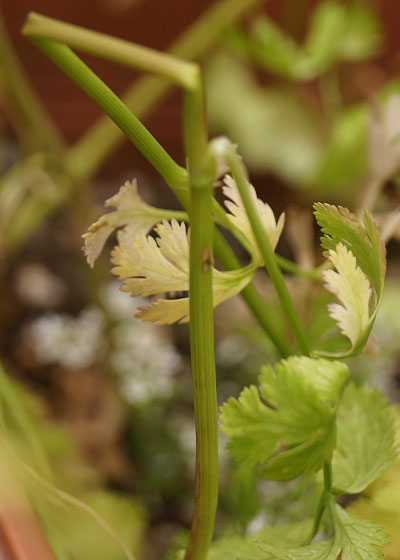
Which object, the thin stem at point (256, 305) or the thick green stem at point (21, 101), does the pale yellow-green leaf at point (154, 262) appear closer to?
the thin stem at point (256, 305)

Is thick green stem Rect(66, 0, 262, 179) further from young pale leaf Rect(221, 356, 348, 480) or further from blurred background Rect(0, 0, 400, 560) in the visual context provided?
young pale leaf Rect(221, 356, 348, 480)

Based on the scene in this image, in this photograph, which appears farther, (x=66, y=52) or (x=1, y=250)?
(x=1, y=250)

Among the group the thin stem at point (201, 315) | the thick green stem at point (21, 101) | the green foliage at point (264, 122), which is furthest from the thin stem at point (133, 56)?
the green foliage at point (264, 122)

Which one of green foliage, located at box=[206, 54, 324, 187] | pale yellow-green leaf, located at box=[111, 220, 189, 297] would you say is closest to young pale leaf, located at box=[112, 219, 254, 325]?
pale yellow-green leaf, located at box=[111, 220, 189, 297]

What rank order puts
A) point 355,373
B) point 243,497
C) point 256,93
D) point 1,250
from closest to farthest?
point 243,497, point 1,250, point 355,373, point 256,93

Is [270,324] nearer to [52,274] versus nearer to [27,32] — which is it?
[27,32]

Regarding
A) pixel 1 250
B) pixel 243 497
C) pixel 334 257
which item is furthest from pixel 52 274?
pixel 334 257

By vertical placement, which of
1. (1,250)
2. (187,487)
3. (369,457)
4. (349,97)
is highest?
(349,97)
